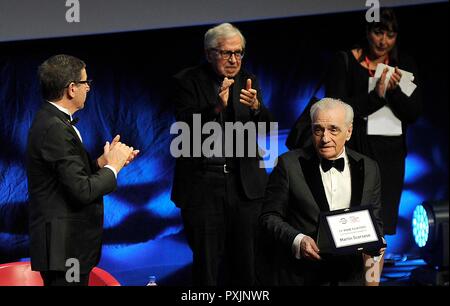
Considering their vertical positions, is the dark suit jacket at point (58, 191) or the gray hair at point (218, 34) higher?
the gray hair at point (218, 34)

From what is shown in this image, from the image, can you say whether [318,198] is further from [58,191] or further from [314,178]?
[58,191]

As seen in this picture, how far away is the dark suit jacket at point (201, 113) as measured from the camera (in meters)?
5.47

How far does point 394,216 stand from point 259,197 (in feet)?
3.47

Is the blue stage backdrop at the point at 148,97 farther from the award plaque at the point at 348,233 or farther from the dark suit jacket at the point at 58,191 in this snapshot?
the award plaque at the point at 348,233

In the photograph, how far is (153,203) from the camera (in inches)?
265

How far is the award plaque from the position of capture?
4305mm

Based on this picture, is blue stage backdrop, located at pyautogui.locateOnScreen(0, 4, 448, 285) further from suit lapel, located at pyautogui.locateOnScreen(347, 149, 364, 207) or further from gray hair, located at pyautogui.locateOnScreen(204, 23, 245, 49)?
suit lapel, located at pyautogui.locateOnScreen(347, 149, 364, 207)

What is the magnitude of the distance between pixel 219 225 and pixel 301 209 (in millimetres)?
992

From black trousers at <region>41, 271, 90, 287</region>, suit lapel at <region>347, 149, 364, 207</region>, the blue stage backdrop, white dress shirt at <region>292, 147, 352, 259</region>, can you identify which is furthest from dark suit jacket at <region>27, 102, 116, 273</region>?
the blue stage backdrop

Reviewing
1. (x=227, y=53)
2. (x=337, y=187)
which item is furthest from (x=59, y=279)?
(x=227, y=53)

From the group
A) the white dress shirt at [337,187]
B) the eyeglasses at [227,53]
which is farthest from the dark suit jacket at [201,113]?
the white dress shirt at [337,187]

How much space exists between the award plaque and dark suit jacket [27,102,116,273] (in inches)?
41.5
